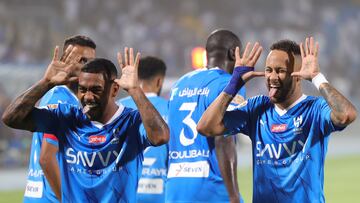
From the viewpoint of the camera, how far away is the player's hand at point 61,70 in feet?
18.7

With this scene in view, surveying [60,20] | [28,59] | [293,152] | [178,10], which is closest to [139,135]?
[293,152]

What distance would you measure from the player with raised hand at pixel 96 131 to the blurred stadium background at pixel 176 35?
833 centimetres

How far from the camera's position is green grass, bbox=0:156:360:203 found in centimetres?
1414

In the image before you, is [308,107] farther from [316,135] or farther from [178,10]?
[178,10]

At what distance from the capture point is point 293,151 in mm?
5695

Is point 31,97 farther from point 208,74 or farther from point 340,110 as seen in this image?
point 340,110

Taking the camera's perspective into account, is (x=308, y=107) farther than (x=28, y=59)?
No

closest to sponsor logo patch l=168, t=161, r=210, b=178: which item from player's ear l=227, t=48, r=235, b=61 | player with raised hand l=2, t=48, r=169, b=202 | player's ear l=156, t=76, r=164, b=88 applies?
player's ear l=227, t=48, r=235, b=61

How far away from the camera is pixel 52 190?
652cm

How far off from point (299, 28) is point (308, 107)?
29009 mm

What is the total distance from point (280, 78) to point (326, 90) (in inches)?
13.1

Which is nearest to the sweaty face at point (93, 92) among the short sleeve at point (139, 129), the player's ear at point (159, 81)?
the short sleeve at point (139, 129)

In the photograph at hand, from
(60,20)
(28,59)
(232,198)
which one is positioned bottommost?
(232,198)

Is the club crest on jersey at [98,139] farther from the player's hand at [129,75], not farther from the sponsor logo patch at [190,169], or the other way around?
the sponsor logo patch at [190,169]
